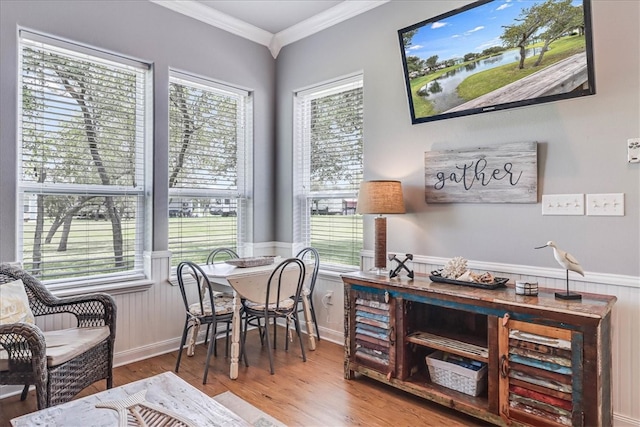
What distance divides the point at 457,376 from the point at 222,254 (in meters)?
2.35

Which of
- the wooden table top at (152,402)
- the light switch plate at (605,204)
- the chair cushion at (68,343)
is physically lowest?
the wooden table top at (152,402)

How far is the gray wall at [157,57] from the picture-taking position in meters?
2.49

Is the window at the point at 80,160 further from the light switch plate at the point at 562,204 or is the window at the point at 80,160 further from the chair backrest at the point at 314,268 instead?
the light switch plate at the point at 562,204

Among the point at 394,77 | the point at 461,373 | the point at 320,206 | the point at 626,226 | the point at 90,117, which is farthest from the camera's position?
the point at 320,206

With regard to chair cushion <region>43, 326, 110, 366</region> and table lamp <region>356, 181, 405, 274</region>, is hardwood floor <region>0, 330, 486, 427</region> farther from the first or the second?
table lamp <region>356, 181, 405, 274</region>

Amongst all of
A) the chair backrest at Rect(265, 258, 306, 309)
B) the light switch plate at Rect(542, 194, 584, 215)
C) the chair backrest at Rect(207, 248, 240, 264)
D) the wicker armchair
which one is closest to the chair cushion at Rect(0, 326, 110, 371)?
the wicker armchair

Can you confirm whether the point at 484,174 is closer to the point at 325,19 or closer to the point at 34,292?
the point at 325,19

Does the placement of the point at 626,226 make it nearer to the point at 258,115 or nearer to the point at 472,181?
the point at 472,181

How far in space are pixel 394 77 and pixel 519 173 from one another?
123cm

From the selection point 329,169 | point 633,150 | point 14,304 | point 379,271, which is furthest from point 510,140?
point 14,304

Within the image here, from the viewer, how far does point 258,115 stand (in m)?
3.94

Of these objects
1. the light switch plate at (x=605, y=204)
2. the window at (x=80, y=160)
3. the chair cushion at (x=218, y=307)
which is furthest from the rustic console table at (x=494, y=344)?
the window at (x=80, y=160)

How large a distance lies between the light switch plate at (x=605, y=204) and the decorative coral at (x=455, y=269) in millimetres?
730

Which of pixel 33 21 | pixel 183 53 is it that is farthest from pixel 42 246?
pixel 183 53
